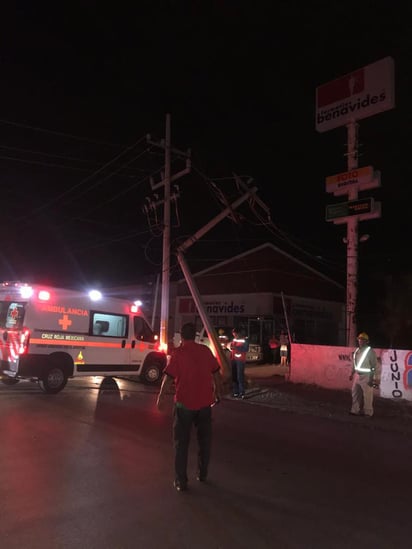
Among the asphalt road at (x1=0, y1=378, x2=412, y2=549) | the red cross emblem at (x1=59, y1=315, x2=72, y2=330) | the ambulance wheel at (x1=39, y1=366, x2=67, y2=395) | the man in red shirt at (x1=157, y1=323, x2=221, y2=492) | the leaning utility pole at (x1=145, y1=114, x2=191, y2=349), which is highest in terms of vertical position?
the leaning utility pole at (x1=145, y1=114, x2=191, y2=349)

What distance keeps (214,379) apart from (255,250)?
2806 cm

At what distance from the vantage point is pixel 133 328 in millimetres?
14133

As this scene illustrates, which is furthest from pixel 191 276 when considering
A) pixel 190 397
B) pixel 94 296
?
pixel 190 397

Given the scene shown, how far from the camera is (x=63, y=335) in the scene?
39.9ft

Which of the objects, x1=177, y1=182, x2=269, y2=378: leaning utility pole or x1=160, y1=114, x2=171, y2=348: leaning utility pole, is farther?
x1=160, y1=114, x2=171, y2=348: leaning utility pole

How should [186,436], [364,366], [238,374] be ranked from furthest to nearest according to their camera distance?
1. [238,374]
2. [364,366]
3. [186,436]

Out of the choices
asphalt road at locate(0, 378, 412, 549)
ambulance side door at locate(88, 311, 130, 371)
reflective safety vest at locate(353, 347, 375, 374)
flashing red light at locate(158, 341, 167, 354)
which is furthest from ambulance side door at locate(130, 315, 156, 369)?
reflective safety vest at locate(353, 347, 375, 374)

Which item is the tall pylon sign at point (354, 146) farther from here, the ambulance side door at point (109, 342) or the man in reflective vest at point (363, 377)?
the ambulance side door at point (109, 342)

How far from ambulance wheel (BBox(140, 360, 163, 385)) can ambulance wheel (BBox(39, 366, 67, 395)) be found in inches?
112

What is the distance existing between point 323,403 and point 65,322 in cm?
653

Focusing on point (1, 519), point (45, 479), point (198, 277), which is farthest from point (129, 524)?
point (198, 277)

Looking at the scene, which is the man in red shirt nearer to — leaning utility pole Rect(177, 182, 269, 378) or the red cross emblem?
the red cross emblem

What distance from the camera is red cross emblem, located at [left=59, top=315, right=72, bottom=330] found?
478 inches

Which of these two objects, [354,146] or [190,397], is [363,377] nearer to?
[190,397]
